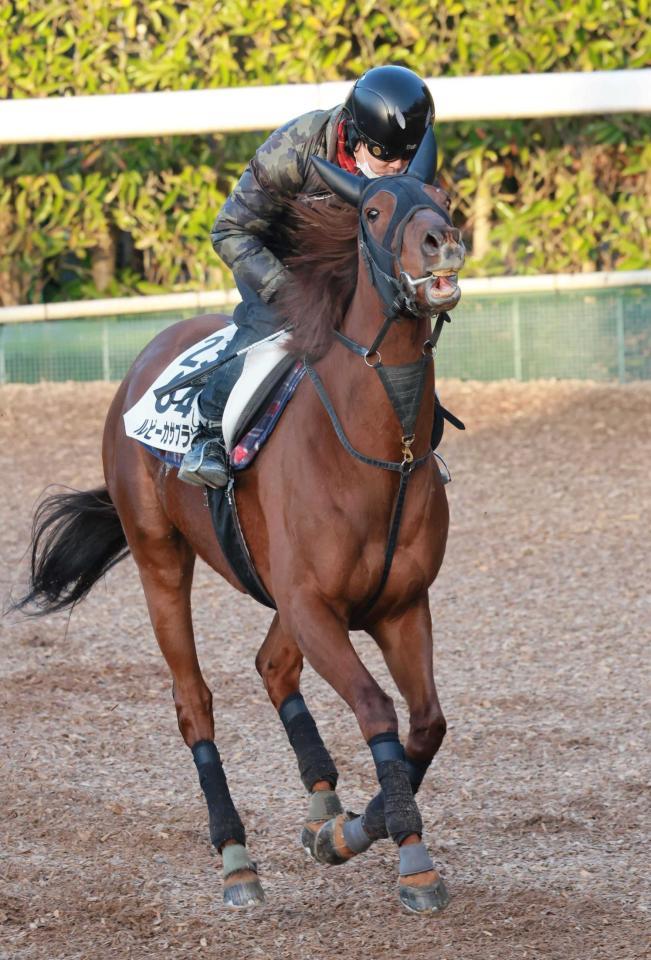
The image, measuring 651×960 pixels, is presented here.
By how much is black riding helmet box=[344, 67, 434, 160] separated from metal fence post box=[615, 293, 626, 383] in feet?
25.2

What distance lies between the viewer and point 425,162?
157 inches

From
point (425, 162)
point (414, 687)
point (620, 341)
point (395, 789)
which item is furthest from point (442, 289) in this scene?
point (620, 341)

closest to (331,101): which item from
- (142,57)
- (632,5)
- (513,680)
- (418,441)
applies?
(142,57)

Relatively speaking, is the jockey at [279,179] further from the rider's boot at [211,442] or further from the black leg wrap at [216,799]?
the black leg wrap at [216,799]

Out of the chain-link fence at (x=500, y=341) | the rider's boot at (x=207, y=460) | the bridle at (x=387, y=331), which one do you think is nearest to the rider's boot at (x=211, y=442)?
the rider's boot at (x=207, y=460)

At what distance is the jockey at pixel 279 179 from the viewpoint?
419 centimetres

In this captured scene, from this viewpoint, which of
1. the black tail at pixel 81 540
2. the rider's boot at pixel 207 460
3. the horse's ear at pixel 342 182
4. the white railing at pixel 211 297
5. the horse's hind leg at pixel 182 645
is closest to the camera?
the horse's ear at pixel 342 182

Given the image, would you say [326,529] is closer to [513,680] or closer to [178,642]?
[178,642]

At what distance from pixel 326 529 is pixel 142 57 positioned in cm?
944

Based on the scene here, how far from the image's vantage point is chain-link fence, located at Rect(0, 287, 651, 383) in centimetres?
1182

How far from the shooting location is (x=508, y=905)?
14.5 ft

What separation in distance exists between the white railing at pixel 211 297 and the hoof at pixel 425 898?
27.8ft

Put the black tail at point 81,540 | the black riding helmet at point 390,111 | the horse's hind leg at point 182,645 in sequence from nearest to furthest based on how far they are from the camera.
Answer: the black riding helmet at point 390,111, the horse's hind leg at point 182,645, the black tail at point 81,540

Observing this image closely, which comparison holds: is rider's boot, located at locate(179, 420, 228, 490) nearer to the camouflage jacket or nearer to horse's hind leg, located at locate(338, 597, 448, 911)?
the camouflage jacket
